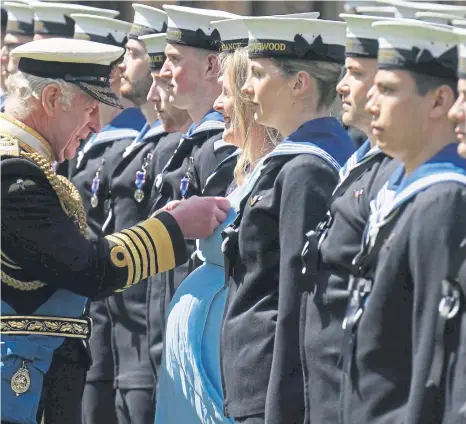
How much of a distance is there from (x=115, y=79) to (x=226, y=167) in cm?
223

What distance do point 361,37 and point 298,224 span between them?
65 cm

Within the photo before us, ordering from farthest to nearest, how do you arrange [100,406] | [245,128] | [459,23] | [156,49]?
[100,406], [156,49], [245,128], [459,23]

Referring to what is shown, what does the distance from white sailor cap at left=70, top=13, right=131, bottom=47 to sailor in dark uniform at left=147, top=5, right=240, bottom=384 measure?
4.56 ft

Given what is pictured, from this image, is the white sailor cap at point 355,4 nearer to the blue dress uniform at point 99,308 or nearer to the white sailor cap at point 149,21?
the white sailor cap at point 149,21

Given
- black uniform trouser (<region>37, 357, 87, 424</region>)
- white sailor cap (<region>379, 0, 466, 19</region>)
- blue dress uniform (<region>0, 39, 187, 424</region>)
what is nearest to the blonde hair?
blue dress uniform (<region>0, 39, 187, 424</region>)

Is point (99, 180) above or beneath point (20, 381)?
beneath

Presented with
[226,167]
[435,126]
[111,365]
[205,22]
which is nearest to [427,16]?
[435,126]

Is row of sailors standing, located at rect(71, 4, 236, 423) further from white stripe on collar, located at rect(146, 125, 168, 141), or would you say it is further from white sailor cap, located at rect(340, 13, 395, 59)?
white sailor cap, located at rect(340, 13, 395, 59)

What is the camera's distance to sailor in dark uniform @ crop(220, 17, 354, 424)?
5.41 meters

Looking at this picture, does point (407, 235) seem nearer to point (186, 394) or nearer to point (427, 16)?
point (427, 16)

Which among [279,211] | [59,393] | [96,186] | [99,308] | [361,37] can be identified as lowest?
[99,308]

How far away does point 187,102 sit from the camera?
7273mm

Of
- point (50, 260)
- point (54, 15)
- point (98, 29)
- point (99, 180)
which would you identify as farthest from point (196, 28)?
point (50, 260)

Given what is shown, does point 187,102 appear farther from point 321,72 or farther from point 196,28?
point 321,72
